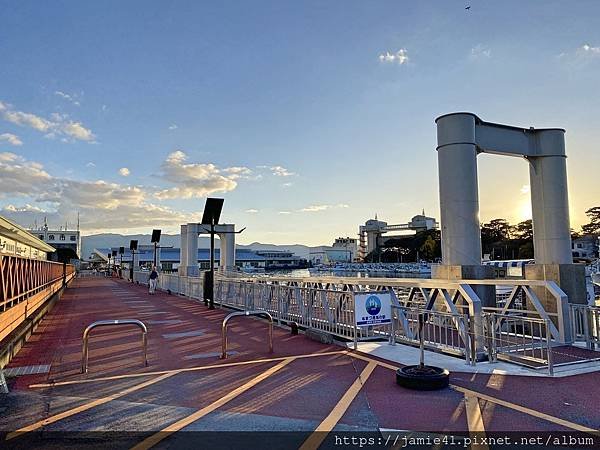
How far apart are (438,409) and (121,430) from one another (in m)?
3.64

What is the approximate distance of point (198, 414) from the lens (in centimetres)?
540

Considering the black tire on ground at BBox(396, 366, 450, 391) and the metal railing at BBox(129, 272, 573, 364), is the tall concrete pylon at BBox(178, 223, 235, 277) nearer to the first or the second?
the metal railing at BBox(129, 272, 573, 364)

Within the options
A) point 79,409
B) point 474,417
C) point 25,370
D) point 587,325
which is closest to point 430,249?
point 587,325

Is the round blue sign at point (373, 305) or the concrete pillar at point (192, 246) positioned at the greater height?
the concrete pillar at point (192, 246)

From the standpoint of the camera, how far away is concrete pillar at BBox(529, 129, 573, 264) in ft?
43.0

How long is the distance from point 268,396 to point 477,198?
9.12 m

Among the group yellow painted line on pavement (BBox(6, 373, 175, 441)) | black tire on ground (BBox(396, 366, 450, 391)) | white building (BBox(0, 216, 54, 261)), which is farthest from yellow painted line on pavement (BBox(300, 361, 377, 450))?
white building (BBox(0, 216, 54, 261))

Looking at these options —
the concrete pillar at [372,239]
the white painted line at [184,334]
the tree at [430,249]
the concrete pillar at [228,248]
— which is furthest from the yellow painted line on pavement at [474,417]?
the concrete pillar at [372,239]

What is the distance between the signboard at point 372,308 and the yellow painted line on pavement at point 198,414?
2.20 metres

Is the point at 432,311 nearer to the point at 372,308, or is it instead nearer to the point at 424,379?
the point at 372,308

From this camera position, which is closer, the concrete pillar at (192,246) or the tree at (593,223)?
the concrete pillar at (192,246)

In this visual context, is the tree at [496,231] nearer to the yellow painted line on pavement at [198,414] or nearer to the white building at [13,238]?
the white building at [13,238]

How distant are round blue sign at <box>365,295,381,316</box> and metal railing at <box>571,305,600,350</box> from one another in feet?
13.1

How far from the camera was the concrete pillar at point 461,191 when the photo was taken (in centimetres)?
1247
